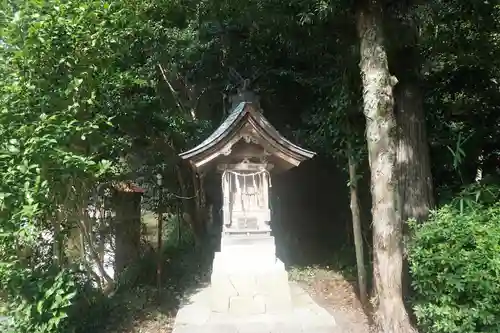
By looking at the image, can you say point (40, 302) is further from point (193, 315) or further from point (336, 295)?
point (336, 295)

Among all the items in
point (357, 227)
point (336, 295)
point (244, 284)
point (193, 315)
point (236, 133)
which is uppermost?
point (236, 133)

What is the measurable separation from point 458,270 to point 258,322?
107 inches

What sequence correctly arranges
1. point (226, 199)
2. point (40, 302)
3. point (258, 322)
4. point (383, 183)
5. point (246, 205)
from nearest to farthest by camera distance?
1. point (40, 302)
2. point (383, 183)
3. point (258, 322)
4. point (226, 199)
5. point (246, 205)

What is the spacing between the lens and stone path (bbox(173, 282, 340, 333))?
17.9ft

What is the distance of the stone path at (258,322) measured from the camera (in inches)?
214

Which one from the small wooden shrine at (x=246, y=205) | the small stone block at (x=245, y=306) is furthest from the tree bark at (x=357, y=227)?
the small stone block at (x=245, y=306)

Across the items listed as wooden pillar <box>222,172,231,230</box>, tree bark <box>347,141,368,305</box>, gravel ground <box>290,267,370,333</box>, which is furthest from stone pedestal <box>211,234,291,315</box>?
tree bark <box>347,141,368,305</box>

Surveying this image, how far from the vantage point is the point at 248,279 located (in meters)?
6.10

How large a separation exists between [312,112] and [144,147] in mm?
3564

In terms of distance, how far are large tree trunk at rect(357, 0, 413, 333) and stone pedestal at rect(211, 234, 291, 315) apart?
150 cm

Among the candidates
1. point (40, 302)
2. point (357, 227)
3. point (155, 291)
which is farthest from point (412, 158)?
point (40, 302)

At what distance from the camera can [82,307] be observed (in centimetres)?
625

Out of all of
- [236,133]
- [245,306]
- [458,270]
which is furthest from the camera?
[236,133]

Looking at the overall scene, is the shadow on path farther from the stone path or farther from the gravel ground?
the gravel ground
